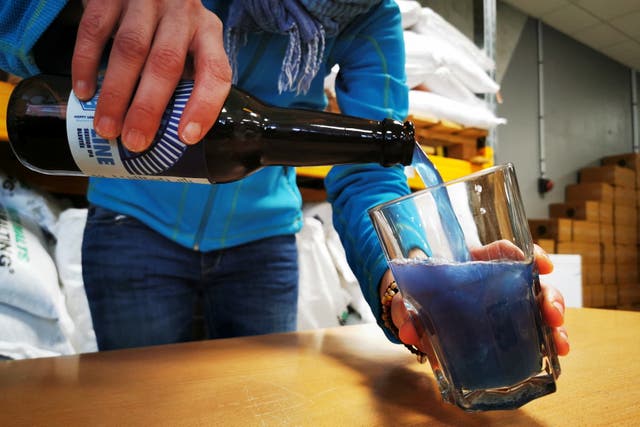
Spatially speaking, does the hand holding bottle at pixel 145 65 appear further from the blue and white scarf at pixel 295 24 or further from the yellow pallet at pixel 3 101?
the yellow pallet at pixel 3 101

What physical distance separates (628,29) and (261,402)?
370 cm

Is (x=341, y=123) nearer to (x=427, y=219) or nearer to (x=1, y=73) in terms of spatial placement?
(x=427, y=219)

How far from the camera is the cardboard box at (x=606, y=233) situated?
3.01 m

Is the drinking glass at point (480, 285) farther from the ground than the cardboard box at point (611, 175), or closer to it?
farther from the ground

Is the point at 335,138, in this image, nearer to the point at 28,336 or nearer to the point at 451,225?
the point at 451,225

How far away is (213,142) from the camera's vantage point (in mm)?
376

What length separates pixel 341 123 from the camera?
386 mm

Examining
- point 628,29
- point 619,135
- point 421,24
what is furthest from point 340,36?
point 619,135

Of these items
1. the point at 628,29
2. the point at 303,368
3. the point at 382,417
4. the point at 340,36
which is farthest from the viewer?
the point at 628,29

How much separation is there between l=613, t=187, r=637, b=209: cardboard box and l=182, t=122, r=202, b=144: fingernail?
3.55 m

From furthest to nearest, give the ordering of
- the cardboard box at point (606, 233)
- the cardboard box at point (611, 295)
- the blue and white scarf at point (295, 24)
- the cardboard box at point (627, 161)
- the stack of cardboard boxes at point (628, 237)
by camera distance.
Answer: the cardboard box at point (627, 161) → the stack of cardboard boxes at point (628, 237) → the cardboard box at point (606, 233) → the cardboard box at point (611, 295) → the blue and white scarf at point (295, 24)

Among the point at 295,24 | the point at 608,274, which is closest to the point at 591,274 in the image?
the point at 608,274

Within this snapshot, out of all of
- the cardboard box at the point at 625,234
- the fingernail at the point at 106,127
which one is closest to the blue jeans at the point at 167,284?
the fingernail at the point at 106,127

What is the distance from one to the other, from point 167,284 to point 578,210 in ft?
9.69
